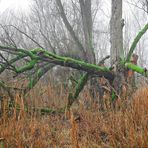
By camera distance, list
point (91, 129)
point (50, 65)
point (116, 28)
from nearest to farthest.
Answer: point (91, 129)
point (50, 65)
point (116, 28)

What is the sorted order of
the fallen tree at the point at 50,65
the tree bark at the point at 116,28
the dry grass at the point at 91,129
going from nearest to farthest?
the dry grass at the point at 91,129, the fallen tree at the point at 50,65, the tree bark at the point at 116,28

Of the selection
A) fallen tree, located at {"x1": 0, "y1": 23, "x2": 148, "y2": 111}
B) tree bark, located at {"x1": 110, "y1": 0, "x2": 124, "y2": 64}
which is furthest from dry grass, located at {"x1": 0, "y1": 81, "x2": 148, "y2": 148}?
tree bark, located at {"x1": 110, "y1": 0, "x2": 124, "y2": 64}

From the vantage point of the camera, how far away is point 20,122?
2.41 metres

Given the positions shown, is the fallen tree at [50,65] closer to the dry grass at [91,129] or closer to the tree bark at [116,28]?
the tree bark at [116,28]

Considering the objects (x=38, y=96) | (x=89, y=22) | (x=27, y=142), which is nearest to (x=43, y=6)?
(x=89, y=22)

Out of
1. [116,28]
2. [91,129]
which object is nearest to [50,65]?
[116,28]

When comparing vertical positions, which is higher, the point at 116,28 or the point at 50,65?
the point at 116,28

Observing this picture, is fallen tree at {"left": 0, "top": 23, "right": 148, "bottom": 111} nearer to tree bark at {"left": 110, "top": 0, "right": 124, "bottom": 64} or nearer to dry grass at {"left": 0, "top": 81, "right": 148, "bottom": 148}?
tree bark at {"left": 110, "top": 0, "right": 124, "bottom": 64}

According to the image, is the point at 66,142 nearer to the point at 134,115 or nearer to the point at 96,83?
the point at 134,115

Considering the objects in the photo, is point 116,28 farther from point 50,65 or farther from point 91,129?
point 91,129

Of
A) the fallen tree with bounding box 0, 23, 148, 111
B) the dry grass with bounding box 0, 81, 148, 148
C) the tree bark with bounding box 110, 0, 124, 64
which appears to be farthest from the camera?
the tree bark with bounding box 110, 0, 124, 64

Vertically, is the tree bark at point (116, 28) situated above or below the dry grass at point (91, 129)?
above

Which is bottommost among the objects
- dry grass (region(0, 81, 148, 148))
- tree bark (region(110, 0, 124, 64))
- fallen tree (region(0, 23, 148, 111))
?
dry grass (region(0, 81, 148, 148))

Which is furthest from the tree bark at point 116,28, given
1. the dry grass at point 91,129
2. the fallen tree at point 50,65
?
the dry grass at point 91,129
